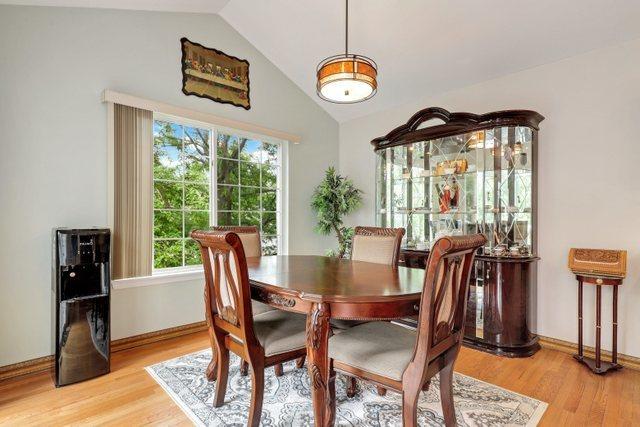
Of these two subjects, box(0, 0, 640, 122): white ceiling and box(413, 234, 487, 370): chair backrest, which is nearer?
box(413, 234, 487, 370): chair backrest

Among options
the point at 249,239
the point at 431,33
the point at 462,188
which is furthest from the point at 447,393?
the point at 431,33

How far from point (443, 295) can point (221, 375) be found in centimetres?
141

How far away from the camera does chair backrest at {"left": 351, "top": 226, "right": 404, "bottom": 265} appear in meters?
2.67

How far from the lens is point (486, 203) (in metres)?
3.21

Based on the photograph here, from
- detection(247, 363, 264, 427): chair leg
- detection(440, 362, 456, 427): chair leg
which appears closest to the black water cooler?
detection(247, 363, 264, 427): chair leg

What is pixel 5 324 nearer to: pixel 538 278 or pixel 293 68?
pixel 293 68

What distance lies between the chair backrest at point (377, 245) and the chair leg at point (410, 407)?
4.06 feet

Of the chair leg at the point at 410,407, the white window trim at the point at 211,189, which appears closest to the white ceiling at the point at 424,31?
the white window trim at the point at 211,189

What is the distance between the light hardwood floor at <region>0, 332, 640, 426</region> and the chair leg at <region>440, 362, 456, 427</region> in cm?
65

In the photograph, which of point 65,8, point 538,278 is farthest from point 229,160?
point 538,278

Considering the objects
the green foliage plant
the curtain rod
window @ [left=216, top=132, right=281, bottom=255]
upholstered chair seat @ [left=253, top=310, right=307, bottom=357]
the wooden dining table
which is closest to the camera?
the wooden dining table

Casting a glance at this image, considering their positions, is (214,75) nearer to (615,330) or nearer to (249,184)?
(249,184)

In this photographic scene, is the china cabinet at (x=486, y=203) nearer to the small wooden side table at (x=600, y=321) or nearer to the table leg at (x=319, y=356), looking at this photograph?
the small wooden side table at (x=600, y=321)

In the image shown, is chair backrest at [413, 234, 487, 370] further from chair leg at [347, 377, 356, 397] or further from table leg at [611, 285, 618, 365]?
table leg at [611, 285, 618, 365]
